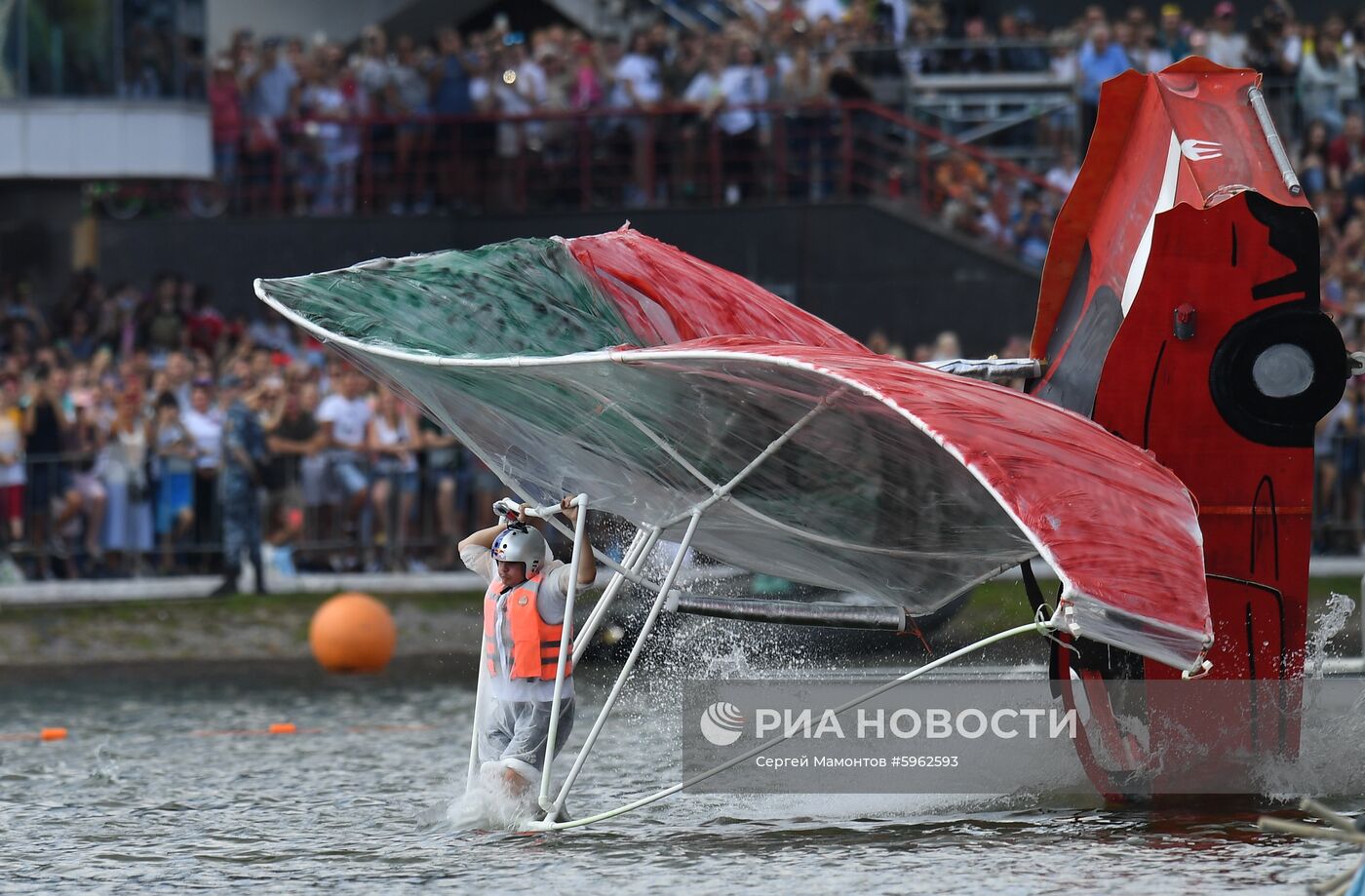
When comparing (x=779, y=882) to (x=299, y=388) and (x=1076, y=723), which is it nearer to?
(x=1076, y=723)

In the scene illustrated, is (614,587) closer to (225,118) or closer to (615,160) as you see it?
(615,160)

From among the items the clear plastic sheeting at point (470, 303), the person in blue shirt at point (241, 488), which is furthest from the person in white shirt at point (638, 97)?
the clear plastic sheeting at point (470, 303)

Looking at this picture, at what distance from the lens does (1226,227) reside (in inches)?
466

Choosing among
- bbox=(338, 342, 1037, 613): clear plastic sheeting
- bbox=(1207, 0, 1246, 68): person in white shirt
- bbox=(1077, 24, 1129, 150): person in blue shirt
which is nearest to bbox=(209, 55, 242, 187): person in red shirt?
bbox=(1077, 24, 1129, 150): person in blue shirt

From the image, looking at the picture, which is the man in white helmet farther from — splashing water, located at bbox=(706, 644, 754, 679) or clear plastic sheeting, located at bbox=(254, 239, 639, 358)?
splashing water, located at bbox=(706, 644, 754, 679)

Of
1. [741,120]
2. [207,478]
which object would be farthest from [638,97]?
[207,478]

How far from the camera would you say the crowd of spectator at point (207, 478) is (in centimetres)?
2006

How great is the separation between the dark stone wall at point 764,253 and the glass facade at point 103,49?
1.72 meters

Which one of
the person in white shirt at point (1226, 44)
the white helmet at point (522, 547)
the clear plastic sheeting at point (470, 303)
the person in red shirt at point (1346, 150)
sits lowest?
the white helmet at point (522, 547)

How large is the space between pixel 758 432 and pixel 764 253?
47.0ft

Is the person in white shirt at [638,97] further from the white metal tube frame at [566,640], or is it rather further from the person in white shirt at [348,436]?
the white metal tube frame at [566,640]

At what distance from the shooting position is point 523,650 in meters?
11.8

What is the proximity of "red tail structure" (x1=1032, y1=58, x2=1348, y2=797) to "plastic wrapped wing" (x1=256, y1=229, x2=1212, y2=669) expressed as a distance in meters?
0.99

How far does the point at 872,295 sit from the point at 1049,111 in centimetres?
312
